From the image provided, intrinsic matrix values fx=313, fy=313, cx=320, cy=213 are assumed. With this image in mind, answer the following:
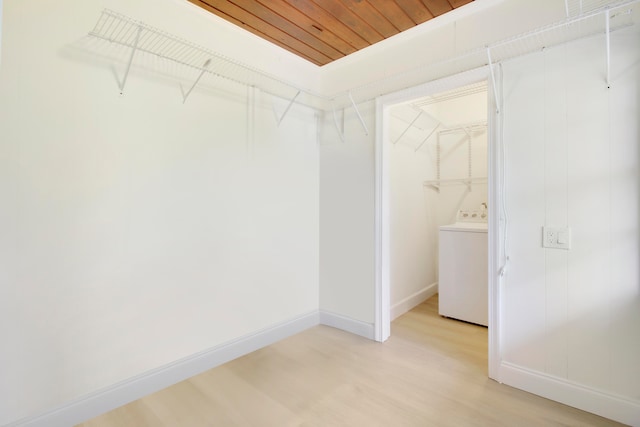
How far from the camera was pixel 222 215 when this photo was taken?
7.45 feet

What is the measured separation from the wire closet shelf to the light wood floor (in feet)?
6.18

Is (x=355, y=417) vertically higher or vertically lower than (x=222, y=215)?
lower

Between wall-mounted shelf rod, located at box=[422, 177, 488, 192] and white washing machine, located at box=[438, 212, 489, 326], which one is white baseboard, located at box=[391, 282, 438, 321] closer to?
white washing machine, located at box=[438, 212, 489, 326]

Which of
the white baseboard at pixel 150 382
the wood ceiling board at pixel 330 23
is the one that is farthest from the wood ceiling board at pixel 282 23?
the white baseboard at pixel 150 382

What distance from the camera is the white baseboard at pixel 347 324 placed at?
271 centimetres

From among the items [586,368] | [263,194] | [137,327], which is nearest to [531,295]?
[586,368]

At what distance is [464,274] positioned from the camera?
3.07m

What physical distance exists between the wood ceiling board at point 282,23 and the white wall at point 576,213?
56.2 inches

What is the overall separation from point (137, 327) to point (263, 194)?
124 cm

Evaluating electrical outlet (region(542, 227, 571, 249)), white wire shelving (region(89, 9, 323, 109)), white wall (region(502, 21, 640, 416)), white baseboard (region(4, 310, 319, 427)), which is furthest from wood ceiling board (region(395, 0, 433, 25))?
white baseboard (region(4, 310, 319, 427))

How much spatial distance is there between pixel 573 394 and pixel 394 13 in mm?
2633

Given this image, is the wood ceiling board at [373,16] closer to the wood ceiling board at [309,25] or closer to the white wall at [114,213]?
the wood ceiling board at [309,25]

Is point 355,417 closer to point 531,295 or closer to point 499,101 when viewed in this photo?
point 531,295

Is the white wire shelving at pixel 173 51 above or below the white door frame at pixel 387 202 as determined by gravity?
above
